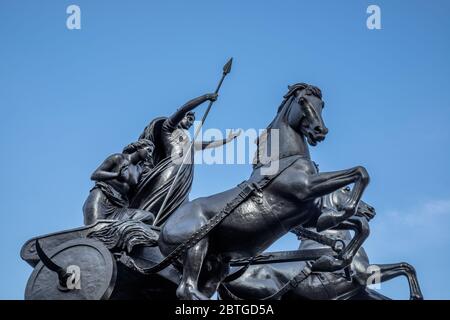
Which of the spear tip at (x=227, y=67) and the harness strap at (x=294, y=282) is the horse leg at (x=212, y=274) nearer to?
the harness strap at (x=294, y=282)

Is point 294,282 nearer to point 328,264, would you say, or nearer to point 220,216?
point 328,264

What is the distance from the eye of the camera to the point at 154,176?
11.0 meters

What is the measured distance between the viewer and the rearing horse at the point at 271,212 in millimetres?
7938

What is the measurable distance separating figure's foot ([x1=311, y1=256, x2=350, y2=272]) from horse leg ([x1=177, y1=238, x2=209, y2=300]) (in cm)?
134

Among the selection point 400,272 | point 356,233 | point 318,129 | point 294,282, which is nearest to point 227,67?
point 318,129

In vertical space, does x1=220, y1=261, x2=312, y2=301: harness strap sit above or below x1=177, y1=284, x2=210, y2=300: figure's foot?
above

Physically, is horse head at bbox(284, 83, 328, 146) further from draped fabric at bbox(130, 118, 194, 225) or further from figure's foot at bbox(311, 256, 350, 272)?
draped fabric at bbox(130, 118, 194, 225)

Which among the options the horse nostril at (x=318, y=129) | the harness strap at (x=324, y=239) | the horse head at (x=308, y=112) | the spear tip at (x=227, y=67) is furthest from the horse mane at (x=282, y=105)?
the spear tip at (x=227, y=67)

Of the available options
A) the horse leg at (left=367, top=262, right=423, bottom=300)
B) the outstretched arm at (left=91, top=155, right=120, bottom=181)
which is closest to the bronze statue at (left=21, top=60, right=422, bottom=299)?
the outstretched arm at (left=91, top=155, right=120, bottom=181)

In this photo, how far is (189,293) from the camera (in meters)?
7.88

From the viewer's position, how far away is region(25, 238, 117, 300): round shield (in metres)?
8.41

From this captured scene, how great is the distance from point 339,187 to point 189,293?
6.07 feet

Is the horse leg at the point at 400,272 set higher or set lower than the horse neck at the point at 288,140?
lower
